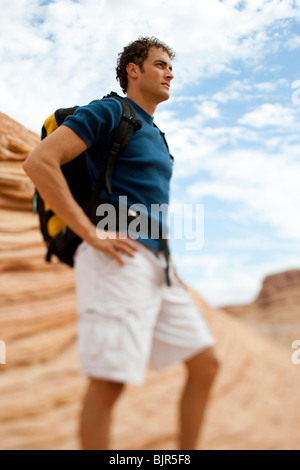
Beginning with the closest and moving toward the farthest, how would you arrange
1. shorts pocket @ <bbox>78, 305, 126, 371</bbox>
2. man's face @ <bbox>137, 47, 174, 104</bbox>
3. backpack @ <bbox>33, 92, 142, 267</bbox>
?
1. shorts pocket @ <bbox>78, 305, 126, 371</bbox>
2. backpack @ <bbox>33, 92, 142, 267</bbox>
3. man's face @ <bbox>137, 47, 174, 104</bbox>

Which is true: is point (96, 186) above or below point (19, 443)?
above

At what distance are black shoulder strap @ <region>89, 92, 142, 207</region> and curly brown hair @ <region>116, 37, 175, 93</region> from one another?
15.3 inches

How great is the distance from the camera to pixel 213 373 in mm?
1894

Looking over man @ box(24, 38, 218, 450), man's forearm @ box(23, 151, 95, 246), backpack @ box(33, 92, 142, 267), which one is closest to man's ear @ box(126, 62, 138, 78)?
man @ box(24, 38, 218, 450)

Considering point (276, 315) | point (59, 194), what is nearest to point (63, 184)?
point (59, 194)

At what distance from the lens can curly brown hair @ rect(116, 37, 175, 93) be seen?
82.8 inches

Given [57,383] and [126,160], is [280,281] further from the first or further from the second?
[126,160]

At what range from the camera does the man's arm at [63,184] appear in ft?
5.44

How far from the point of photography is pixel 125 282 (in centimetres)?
163

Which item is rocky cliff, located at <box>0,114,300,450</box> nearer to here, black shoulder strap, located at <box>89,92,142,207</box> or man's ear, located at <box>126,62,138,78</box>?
black shoulder strap, located at <box>89,92,142,207</box>

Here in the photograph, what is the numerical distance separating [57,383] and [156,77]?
2.29 m

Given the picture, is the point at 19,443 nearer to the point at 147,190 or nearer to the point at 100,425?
the point at 100,425
